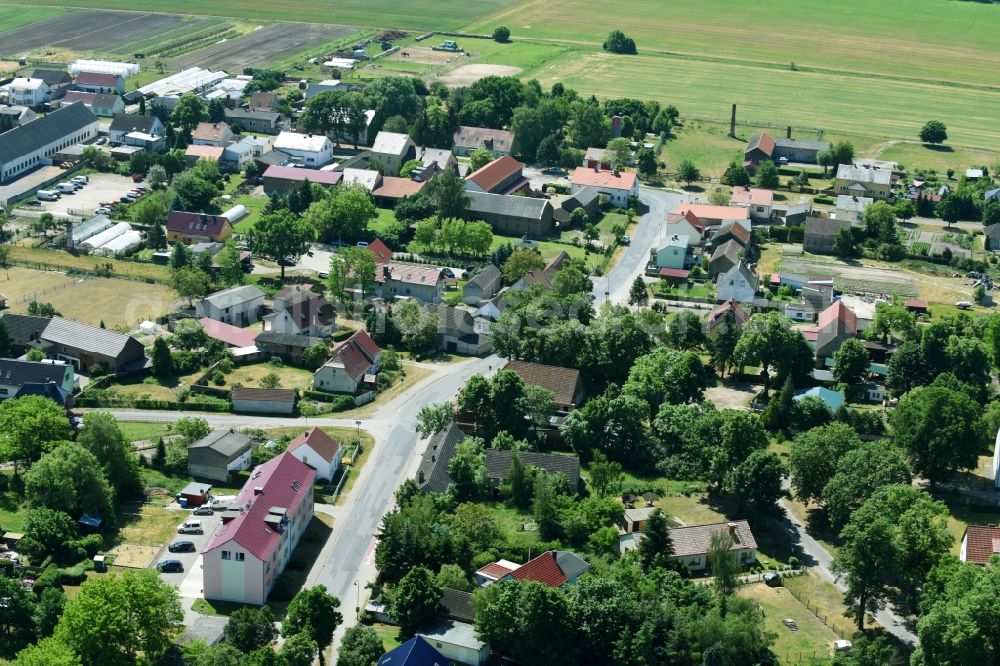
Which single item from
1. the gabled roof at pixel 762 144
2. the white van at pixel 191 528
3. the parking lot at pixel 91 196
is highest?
the gabled roof at pixel 762 144

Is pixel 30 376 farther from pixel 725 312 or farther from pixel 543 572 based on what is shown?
pixel 725 312

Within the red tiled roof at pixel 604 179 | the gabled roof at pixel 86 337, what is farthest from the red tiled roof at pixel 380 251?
the red tiled roof at pixel 604 179

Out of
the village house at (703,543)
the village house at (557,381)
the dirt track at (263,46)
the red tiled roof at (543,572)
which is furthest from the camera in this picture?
the dirt track at (263,46)

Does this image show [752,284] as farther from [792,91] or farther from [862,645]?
[792,91]

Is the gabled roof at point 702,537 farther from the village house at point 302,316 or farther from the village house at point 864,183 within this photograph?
the village house at point 864,183

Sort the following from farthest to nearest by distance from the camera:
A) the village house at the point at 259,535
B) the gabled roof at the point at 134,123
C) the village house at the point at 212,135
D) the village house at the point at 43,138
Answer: the gabled roof at the point at 134,123
the village house at the point at 212,135
the village house at the point at 43,138
the village house at the point at 259,535

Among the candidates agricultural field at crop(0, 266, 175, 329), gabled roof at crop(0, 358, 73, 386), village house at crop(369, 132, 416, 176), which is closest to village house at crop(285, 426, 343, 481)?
gabled roof at crop(0, 358, 73, 386)

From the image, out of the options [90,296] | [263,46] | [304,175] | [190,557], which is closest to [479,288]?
[90,296]
